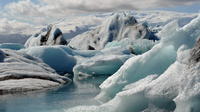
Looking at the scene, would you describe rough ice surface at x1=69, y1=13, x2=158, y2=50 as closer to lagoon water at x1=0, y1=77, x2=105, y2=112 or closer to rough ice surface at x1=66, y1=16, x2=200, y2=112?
lagoon water at x1=0, y1=77, x2=105, y2=112

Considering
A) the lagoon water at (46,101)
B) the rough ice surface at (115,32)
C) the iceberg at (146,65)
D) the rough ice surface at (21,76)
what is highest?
the iceberg at (146,65)

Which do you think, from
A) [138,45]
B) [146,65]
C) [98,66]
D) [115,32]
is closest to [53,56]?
[98,66]

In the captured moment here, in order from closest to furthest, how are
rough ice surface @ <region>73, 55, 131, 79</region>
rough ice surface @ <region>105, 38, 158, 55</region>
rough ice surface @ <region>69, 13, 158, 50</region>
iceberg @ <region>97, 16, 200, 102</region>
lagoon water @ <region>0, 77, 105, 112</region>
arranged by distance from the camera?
iceberg @ <region>97, 16, 200, 102</region>, lagoon water @ <region>0, 77, 105, 112</region>, rough ice surface @ <region>73, 55, 131, 79</region>, rough ice surface @ <region>105, 38, 158, 55</region>, rough ice surface @ <region>69, 13, 158, 50</region>

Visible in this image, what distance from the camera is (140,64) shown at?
1598 centimetres

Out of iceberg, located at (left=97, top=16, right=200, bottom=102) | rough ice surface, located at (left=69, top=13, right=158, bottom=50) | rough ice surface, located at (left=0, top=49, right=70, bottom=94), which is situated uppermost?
iceberg, located at (left=97, top=16, right=200, bottom=102)

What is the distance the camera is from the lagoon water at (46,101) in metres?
18.8

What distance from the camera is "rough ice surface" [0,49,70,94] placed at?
26.6 m

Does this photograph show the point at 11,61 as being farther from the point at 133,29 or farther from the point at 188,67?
the point at 133,29

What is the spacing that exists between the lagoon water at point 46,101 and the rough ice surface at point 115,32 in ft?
112

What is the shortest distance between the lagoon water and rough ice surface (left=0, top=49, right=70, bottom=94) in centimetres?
147

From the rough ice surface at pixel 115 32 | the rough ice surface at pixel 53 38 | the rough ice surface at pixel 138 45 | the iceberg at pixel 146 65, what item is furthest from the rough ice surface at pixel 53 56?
the iceberg at pixel 146 65

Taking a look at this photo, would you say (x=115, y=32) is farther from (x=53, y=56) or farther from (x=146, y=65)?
(x=146, y=65)

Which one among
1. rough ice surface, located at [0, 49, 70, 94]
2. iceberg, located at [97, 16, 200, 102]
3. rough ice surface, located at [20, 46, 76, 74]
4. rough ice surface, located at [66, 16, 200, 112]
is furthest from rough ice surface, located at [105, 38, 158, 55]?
rough ice surface, located at [66, 16, 200, 112]

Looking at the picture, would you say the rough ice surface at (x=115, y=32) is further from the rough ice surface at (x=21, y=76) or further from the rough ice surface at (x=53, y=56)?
the rough ice surface at (x=21, y=76)
